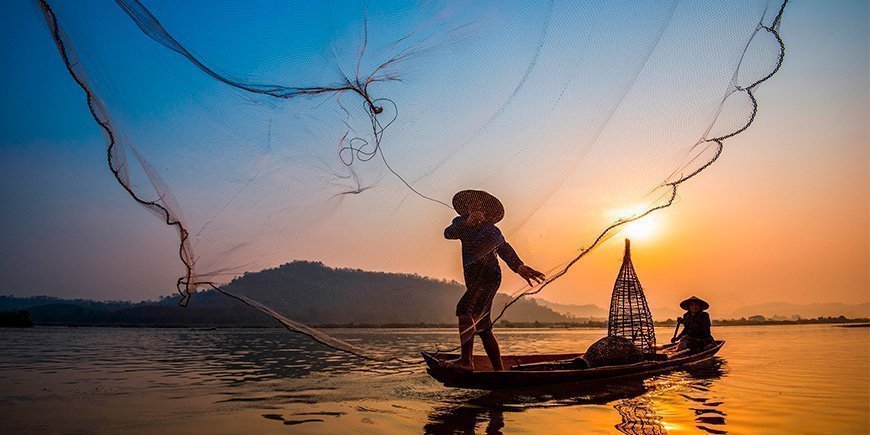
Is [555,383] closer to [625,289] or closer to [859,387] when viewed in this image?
[859,387]

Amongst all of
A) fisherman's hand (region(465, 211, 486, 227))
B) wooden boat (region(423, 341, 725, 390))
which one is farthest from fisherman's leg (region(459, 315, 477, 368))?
fisherman's hand (region(465, 211, 486, 227))

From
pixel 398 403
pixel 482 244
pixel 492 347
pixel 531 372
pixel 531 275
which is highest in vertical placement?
pixel 482 244

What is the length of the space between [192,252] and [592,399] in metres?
5.58

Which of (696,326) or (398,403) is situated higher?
(696,326)

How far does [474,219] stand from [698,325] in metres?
9.50

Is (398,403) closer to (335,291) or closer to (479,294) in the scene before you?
(479,294)

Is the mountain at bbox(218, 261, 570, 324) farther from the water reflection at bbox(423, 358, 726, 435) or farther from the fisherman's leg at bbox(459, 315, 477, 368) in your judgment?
the water reflection at bbox(423, 358, 726, 435)

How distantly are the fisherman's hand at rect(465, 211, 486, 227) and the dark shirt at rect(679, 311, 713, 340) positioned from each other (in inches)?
368

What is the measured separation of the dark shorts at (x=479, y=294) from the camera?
25.6 ft

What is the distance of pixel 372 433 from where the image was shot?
5.45 m

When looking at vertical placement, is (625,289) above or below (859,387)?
above

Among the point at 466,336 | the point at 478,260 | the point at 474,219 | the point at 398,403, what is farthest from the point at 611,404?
the point at 474,219

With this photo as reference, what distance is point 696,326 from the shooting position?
14.4m

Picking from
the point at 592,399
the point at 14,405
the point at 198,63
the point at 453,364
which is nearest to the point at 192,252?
the point at 198,63
